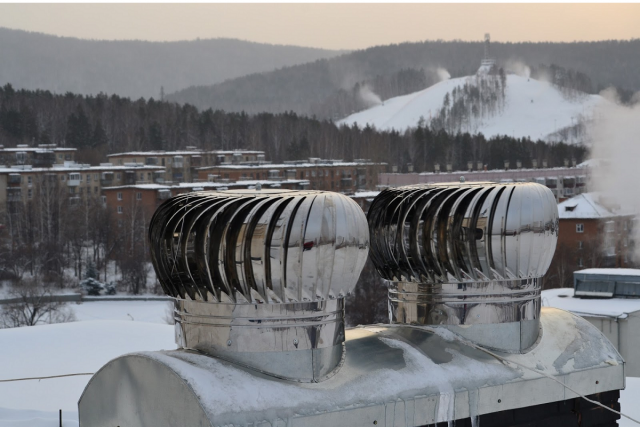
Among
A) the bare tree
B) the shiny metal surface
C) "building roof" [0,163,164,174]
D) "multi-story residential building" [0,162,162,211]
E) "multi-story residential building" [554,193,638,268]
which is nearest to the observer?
the shiny metal surface

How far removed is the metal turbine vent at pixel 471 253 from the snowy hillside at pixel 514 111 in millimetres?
141017

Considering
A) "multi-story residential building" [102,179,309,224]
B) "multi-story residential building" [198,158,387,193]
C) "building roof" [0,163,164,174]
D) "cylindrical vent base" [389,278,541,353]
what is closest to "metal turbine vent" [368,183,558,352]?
"cylindrical vent base" [389,278,541,353]

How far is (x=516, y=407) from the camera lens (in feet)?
18.0

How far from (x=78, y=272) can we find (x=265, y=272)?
154 feet

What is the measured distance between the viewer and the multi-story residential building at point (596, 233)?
49656 millimetres

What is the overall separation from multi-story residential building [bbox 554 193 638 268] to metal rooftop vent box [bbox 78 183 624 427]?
1740 inches

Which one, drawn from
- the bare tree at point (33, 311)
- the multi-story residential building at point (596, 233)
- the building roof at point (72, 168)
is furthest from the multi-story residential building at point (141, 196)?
the multi-story residential building at point (596, 233)

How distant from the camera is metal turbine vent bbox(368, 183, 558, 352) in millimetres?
5547

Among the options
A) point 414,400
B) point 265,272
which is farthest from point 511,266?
point 265,272

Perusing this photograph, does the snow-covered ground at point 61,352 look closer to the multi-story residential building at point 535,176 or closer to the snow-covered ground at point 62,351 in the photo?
the snow-covered ground at point 62,351

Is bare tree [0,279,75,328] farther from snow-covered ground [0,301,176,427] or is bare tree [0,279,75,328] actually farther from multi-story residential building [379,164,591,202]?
multi-story residential building [379,164,591,202]

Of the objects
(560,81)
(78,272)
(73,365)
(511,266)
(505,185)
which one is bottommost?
(78,272)

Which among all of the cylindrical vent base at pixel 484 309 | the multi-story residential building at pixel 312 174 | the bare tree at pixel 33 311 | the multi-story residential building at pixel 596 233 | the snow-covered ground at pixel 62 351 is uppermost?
the cylindrical vent base at pixel 484 309

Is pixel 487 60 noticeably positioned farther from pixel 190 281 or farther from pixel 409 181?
pixel 190 281
